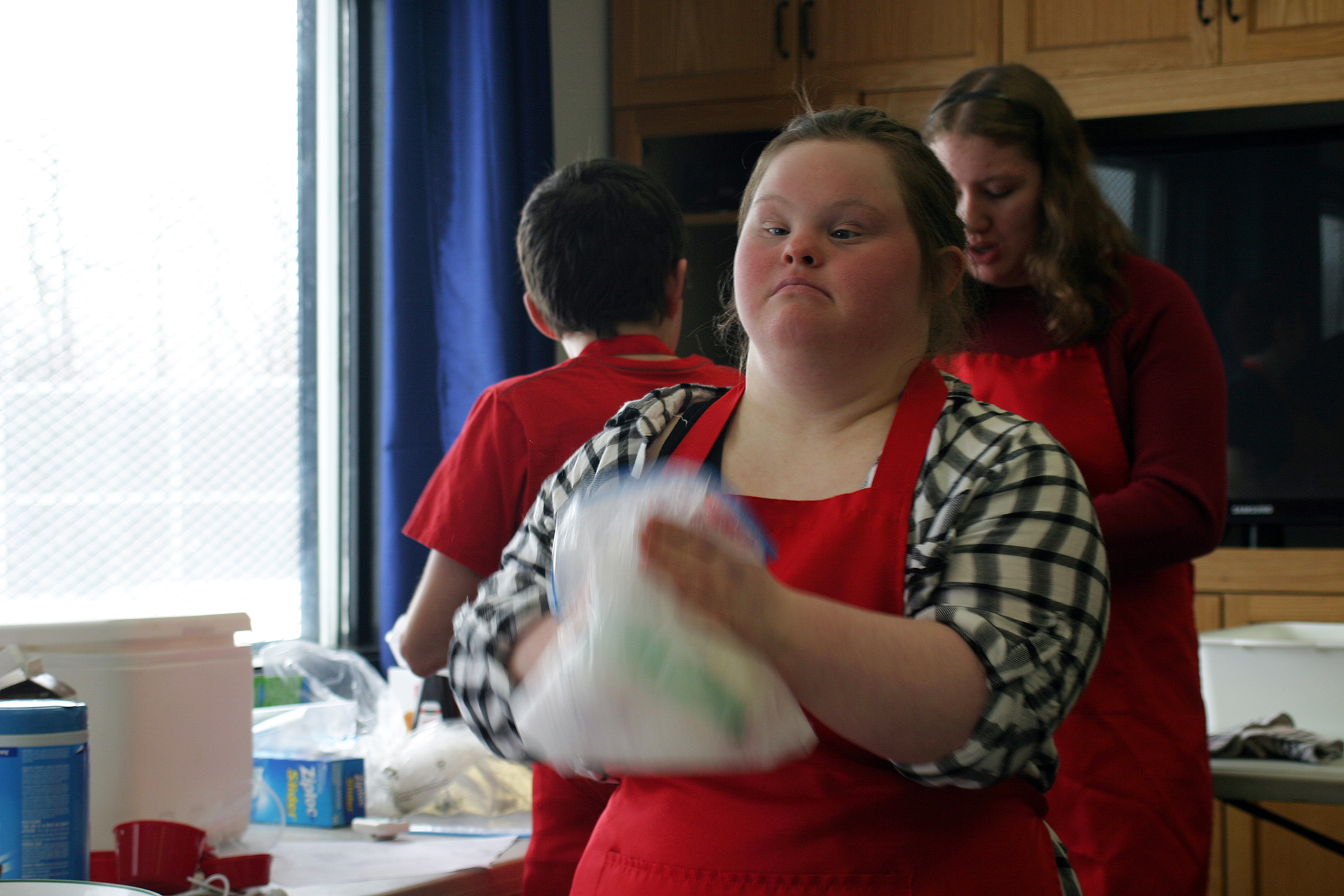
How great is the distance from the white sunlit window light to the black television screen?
5.78 feet

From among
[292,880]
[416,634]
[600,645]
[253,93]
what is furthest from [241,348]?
[600,645]

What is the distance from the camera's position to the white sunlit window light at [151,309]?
5.59 ft

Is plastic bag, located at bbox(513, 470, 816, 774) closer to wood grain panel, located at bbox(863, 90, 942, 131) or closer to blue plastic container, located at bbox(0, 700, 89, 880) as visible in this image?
blue plastic container, located at bbox(0, 700, 89, 880)


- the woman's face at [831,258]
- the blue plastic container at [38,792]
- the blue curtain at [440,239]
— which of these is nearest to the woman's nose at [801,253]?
the woman's face at [831,258]

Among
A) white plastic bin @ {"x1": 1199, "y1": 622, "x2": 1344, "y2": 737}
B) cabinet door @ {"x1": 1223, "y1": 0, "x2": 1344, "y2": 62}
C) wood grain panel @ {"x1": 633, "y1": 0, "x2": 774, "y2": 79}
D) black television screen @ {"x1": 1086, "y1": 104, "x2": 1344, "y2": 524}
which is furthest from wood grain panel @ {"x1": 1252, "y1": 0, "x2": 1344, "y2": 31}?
white plastic bin @ {"x1": 1199, "y1": 622, "x2": 1344, "y2": 737}

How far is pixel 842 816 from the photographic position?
2.27 feet

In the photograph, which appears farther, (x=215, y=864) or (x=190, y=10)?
(x=190, y=10)

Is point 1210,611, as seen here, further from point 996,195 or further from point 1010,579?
point 1010,579

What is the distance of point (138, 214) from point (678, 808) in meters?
1.53

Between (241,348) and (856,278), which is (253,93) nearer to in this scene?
(241,348)

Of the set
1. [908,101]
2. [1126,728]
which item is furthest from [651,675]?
[908,101]

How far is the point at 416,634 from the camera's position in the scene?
47.5 inches

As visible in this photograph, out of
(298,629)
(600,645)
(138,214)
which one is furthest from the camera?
(298,629)

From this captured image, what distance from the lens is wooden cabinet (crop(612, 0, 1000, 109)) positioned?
2633mm
